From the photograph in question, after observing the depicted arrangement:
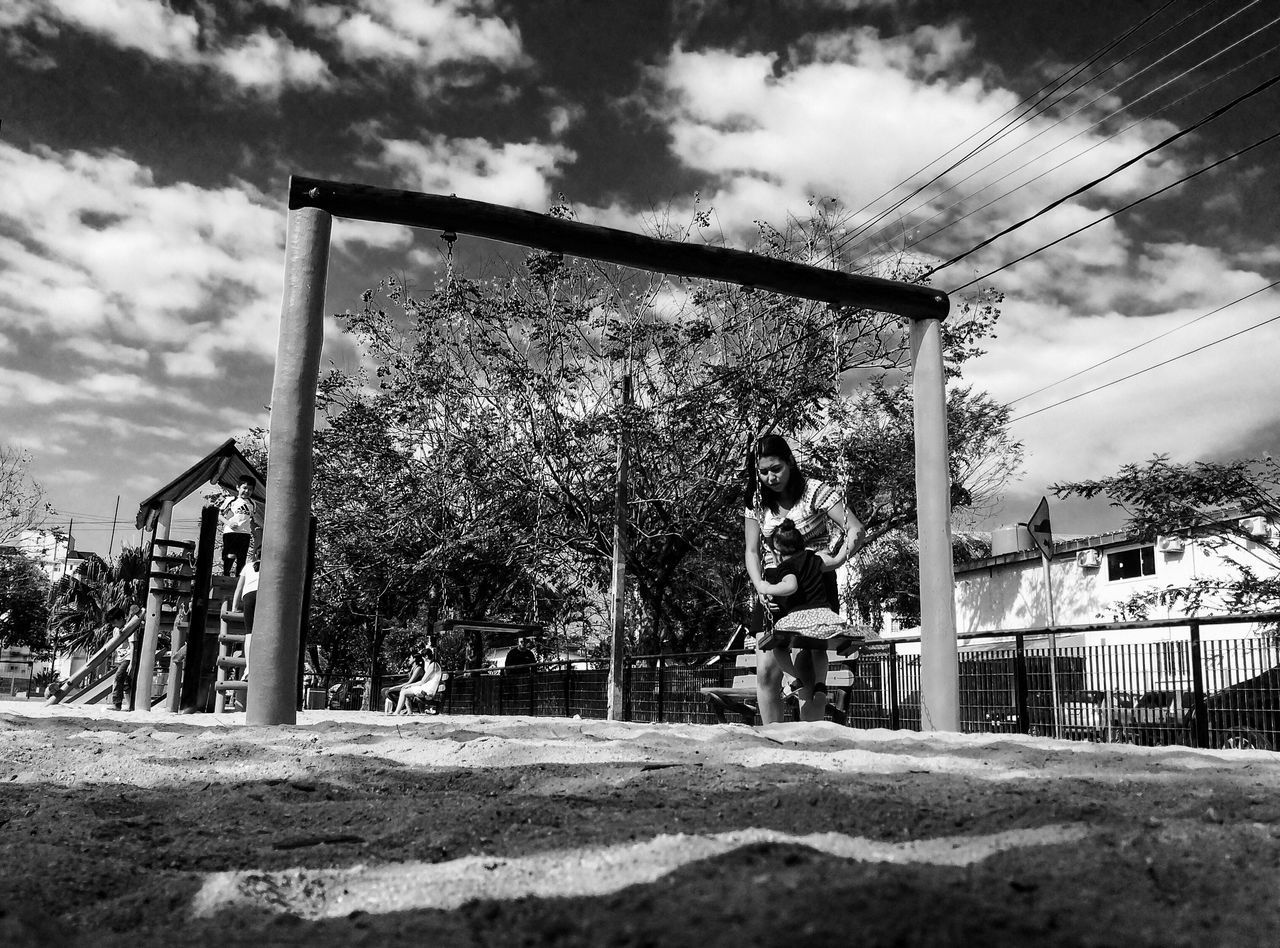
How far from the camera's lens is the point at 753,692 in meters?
7.50

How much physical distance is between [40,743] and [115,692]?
8196mm

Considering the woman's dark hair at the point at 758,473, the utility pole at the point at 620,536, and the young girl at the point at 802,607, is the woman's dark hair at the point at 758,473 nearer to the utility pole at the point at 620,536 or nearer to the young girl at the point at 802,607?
the young girl at the point at 802,607

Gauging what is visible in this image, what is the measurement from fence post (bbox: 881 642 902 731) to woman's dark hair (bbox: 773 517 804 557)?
3699mm

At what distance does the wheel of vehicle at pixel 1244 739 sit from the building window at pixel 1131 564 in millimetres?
17050

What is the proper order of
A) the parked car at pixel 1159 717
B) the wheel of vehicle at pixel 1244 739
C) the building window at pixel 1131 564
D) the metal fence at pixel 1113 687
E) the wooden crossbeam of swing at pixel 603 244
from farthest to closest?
the building window at pixel 1131 564 → the parked car at pixel 1159 717 → the metal fence at pixel 1113 687 → the wheel of vehicle at pixel 1244 739 → the wooden crossbeam of swing at pixel 603 244

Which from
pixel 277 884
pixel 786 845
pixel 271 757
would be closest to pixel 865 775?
pixel 786 845

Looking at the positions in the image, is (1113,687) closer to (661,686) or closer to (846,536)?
(846,536)

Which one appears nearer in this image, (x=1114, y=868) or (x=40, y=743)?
(x=1114, y=868)

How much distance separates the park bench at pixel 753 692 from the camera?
6.84 metres

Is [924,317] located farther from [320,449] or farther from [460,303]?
[320,449]

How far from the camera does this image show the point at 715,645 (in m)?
20.1

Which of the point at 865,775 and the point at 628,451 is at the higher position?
the point at 628,451

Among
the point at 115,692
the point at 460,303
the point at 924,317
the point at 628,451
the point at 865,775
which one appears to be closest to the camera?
the point at 865,775

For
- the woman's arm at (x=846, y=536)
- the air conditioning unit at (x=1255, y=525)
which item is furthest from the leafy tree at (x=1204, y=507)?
the woman's arm at (x=846, y=536)
